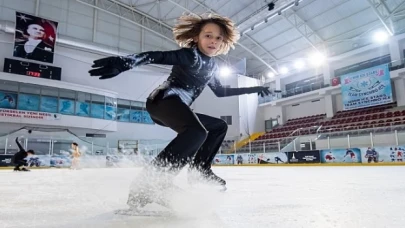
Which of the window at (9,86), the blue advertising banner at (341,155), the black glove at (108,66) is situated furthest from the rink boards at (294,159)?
the black glove at (108,66)

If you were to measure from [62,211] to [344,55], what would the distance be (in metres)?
19.0

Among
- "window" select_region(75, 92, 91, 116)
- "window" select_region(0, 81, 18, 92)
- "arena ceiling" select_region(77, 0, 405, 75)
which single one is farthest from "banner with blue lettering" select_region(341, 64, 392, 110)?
"window" select_region(0, 81, 18, 92)

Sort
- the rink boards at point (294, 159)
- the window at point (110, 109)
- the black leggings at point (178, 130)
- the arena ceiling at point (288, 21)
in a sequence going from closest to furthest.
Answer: the black leggings at point (178, 130) → the rink boards at point (294, 159) → the arena ceiling at point (288, 21) → the window at point (110, 109)

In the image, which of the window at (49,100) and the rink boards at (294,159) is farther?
the window at (49,100)

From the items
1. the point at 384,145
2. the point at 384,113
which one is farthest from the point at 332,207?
the point at 384,113

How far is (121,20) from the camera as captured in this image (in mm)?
18375

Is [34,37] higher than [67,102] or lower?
higher

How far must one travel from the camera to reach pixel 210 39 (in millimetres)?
1620

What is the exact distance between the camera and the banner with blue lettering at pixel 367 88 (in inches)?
537

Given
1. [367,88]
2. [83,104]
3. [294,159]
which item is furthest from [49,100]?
[367,88]

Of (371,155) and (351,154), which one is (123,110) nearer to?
(351,154)

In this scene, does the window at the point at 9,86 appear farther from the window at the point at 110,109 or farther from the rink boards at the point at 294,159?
the rink boards at the point at 294,159

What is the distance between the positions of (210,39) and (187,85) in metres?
0.31

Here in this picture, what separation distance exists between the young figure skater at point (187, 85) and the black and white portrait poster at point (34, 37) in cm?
1535
